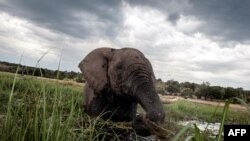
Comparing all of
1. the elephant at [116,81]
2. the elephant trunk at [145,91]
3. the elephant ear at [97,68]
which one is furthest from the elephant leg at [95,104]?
the elephant trunk at [145,91]

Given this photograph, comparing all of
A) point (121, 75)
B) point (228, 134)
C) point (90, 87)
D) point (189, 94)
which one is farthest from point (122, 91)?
point (189, 94)

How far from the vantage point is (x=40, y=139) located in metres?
3.03

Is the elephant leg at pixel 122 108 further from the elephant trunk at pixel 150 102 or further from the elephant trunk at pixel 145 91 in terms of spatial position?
the elephant trunk at pixel 150 102

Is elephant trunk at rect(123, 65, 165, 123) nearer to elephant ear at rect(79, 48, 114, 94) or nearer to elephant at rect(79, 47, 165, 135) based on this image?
elephant at rect(79, 47, 165, 135)

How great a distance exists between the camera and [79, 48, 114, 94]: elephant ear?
9.03 meters

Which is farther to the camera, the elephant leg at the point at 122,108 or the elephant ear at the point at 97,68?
the elephant ear at the point at 97,68

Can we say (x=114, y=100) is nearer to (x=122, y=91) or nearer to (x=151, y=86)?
(x=122, y=91)

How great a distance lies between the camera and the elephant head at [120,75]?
7.91 meters

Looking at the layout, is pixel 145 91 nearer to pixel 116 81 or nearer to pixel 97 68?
pixel 116 81

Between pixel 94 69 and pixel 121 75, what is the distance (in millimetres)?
873

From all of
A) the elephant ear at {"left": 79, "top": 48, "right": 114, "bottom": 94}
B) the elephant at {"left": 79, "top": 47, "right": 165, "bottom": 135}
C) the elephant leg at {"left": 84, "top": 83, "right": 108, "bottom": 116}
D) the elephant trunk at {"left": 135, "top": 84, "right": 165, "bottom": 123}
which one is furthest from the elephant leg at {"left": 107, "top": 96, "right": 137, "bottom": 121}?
the elephant trunk at {"left": 135, "top": 84, "right": 165, "bottom": 123}

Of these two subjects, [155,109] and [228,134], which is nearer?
[228,134]

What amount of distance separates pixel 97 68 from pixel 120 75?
31.6 inches

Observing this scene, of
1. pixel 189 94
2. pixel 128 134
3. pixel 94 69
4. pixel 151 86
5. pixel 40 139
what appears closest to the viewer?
pixel 40 139
